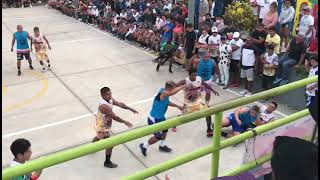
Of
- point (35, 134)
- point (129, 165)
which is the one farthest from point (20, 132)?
point (129, 165)

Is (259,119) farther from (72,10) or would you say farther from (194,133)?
(72,10)

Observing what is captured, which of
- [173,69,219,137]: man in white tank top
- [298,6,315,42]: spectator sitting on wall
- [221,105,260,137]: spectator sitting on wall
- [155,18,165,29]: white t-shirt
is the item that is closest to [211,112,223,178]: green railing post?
[221,105,260,137]: spectator sitting on wall

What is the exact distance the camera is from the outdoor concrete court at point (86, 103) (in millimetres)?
7461

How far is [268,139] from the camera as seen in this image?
10.3ft

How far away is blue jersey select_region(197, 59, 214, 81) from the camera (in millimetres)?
9734

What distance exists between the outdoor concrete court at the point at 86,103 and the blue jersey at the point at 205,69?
108 centimetres

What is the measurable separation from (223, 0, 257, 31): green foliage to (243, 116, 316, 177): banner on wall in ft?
31.5

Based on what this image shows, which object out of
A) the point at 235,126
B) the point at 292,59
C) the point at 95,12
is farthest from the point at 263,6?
the point at 95,12

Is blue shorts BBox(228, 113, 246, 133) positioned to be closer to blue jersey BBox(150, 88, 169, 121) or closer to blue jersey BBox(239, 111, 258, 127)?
blue jersey BBox(239, 111, 258, 127)

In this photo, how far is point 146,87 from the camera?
11875 millimetres

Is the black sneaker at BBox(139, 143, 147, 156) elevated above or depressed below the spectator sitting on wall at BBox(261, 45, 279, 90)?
below

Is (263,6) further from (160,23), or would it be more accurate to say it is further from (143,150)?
(143,150)

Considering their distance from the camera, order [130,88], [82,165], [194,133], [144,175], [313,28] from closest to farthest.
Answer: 1. [144,175]
2. [82,165]
3. [194,133]
4. [313,28]
5. [130,88]

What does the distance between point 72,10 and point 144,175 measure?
76.5ft
